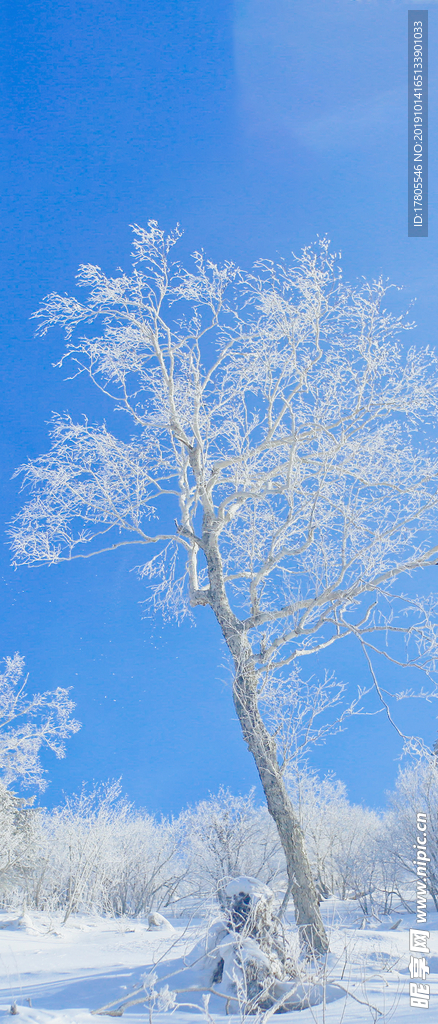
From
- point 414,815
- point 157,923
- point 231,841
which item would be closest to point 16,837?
point 231,841

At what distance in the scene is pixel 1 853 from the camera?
2042 cm

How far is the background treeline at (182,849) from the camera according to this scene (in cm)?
2253

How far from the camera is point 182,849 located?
95.7ft

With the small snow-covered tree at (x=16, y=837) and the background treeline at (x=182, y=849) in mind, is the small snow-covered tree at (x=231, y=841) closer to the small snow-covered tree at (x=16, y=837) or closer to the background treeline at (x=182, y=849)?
the background treeline at (x=182, y=849)

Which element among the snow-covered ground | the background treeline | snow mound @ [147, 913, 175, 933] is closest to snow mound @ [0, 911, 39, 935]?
snow mound @ [147, 913, 175, 933]

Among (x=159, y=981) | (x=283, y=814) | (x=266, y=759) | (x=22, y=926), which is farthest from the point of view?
(x=22, y=926)

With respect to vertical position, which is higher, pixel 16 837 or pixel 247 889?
pixel 247 889

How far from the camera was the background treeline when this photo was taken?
22531mm

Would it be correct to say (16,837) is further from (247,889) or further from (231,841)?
(247,889)

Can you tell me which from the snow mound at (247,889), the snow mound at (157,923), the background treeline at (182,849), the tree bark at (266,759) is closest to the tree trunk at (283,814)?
the tree bark at (266,759)

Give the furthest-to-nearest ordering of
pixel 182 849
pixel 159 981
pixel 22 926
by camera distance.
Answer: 1. pixel 182 849
2. pixel 22 926
3. pixel 159 981

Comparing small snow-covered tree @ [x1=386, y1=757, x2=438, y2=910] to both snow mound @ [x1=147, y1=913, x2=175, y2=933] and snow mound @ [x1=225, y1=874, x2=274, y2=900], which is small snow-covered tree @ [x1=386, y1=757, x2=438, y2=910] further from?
snow mound @ [x1=225, y1=874, x2=274, y2=900]

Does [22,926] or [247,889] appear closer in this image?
[247,889]

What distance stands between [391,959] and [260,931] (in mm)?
1865
